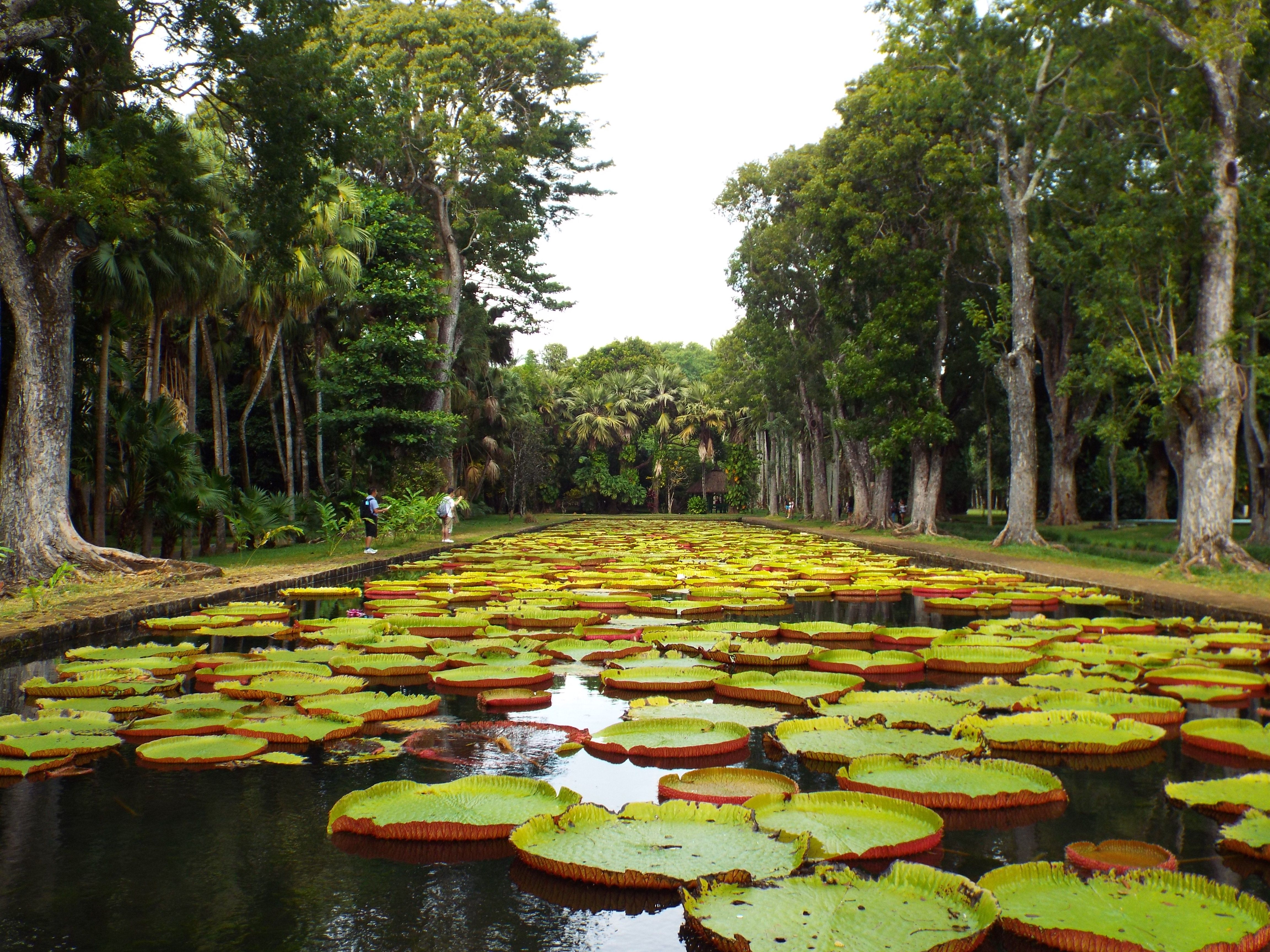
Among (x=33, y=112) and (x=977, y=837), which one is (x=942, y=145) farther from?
(x=977, y=837)

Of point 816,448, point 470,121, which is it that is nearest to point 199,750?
point 470,121

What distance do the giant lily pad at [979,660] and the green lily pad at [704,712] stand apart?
137 centimetres

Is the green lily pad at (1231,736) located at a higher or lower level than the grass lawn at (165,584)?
higher

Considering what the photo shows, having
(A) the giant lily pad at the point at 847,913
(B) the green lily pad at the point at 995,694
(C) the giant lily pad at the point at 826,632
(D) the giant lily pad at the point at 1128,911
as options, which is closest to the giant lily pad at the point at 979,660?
(B) the green lily pad at the point at 995,694

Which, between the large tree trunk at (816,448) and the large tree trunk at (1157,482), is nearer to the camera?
the large tree trunk at (1157,482)

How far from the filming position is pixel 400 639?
533 centimetres

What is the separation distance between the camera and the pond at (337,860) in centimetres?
190

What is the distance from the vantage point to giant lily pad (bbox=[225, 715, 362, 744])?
131 inches

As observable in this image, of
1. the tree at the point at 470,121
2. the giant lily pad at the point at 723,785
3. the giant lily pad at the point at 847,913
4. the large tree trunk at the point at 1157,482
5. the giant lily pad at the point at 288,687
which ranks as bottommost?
the giant lily pad at the point at 288,687

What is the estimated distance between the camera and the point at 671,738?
331 centimetres

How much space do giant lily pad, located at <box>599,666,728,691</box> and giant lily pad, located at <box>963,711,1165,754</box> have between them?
→ 131 centimetres

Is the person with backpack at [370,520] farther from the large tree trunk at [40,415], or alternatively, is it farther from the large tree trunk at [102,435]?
the large tree trunk at [40,415]

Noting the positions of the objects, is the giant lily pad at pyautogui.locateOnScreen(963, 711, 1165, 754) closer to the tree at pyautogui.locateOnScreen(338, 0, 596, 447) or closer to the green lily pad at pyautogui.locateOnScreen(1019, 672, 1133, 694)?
the green lily pad at pyautogui.locateOnScreen(1019, 672, 1133, 694)

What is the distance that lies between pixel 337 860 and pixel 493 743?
1.13 metres
